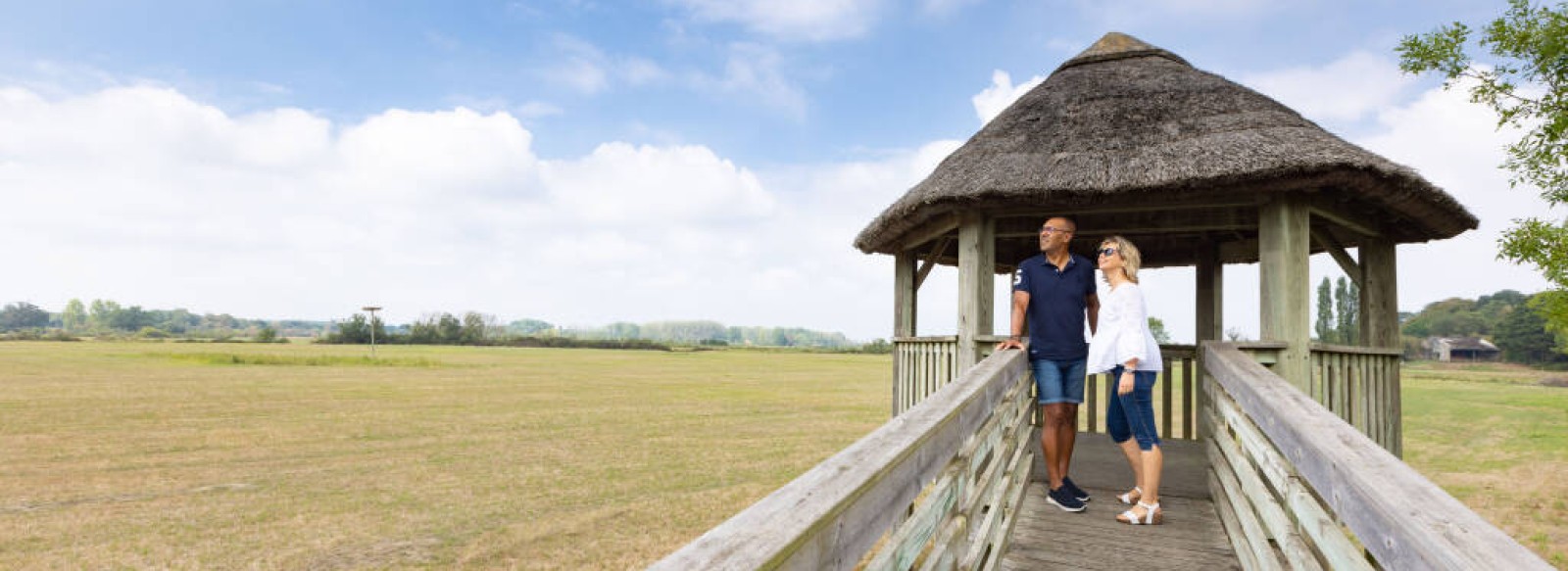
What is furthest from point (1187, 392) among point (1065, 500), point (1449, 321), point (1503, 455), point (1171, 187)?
point (1449, 321)

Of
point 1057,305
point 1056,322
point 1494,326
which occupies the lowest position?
point 1056,322

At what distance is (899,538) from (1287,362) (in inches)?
177

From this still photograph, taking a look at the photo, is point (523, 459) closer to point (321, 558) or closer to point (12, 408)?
point (321, 558)

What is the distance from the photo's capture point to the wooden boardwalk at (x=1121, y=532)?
4039 millimetres

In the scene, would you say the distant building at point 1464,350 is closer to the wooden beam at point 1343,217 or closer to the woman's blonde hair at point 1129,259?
the wooden beam at point 1343,217

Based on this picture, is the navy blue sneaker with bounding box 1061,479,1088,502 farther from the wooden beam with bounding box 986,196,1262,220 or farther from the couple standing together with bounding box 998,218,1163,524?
the wooden beam with bounding box 986,196,1262,220

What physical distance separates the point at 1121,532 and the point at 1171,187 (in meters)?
2.66

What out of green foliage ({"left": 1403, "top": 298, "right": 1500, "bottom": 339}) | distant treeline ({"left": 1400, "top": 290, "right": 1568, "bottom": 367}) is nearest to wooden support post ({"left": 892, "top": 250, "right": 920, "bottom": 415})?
distant treeline ({"left": 1400, "top": 290, "right": 1568, "bottom": 367})

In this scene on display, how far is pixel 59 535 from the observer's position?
9.41 meters

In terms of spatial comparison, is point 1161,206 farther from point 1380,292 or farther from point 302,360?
point 302,360

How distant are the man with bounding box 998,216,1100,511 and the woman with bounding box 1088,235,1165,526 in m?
0.19

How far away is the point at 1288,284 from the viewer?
566cm

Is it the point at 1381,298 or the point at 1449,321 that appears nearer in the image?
the point at 1381,298

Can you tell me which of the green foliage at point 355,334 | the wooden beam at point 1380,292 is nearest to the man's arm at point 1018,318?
the wooden beam at point 1380,292
